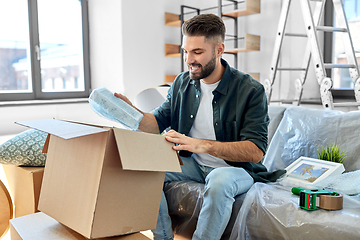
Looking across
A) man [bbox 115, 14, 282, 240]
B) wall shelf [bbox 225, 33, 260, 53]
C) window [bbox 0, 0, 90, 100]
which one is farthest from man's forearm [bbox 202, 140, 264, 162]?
window [bbox 0, 0, 90, 100]

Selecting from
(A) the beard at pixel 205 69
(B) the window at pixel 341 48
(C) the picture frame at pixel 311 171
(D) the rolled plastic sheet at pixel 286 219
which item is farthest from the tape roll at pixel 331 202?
(B) the window at pixel 341 48

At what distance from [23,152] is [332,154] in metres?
1.36

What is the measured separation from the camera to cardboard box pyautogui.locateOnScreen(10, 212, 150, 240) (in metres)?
1.02

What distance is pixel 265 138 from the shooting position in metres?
1.33

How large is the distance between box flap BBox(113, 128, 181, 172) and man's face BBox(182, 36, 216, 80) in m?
0.46

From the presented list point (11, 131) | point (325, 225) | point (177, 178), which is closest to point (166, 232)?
point (177, 178)

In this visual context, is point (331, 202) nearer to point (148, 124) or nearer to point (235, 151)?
point (235, 151)

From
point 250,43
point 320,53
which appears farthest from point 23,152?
point 250,43

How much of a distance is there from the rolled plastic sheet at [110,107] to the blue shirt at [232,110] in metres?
0.39

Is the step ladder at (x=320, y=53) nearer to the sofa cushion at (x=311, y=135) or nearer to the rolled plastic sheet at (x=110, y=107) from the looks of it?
the sofa cushion at (x=311, y=135)

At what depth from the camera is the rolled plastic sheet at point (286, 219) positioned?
106 cm

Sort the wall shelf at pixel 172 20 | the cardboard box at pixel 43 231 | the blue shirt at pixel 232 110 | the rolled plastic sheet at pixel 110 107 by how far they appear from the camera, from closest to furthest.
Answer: the cardboard box at pixel 43 231 → the rolled plastic sheet at pixel 110 107 → the blue shirt at pixel 232 110 → the wall shelf at pixel 172 20

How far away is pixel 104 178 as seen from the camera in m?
0.94

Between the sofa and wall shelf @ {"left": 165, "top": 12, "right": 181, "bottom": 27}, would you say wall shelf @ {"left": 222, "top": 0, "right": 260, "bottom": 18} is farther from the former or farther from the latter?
the sofa
